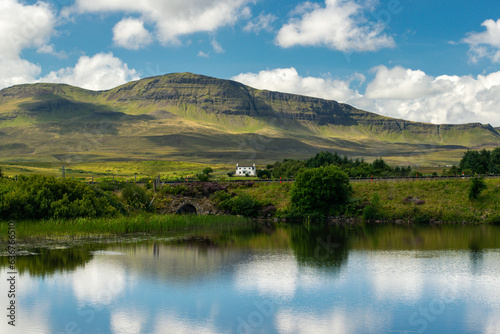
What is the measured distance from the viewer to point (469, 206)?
6719cm

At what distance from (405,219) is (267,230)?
72.1 feet

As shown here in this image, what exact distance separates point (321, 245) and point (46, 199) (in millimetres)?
25372

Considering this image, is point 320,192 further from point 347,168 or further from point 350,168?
point 347,168

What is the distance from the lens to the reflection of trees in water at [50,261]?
29859 millimetres

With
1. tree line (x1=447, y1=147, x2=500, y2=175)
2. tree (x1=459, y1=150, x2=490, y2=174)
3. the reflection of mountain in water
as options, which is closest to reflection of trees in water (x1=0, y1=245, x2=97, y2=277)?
the reflection of mountain in water

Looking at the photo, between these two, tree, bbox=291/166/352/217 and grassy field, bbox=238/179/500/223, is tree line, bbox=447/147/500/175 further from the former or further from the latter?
tree, bbox=291/166/352/217

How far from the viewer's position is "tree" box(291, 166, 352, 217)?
68500 mm

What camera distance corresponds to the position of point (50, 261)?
106 feet

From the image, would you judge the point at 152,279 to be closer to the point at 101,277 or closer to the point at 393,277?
the point at 101,277

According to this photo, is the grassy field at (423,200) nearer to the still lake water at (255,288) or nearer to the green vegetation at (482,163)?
the still lake water at (255,288)

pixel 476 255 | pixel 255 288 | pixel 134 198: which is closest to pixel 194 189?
pixel 134 198

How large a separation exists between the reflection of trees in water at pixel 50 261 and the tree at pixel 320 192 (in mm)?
37659

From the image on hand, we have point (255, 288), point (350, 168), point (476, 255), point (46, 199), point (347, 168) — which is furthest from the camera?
point (347, 168)

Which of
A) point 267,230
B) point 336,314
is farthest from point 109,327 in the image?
point 267,230
